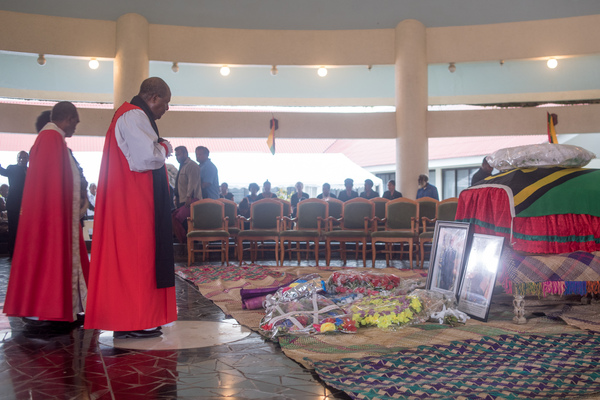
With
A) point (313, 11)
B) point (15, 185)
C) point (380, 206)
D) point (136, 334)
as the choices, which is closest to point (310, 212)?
point (380, 206)

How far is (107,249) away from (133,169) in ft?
1.62

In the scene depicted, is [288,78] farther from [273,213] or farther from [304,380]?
[304,380]

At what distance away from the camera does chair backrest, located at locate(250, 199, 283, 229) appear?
754 centimetres

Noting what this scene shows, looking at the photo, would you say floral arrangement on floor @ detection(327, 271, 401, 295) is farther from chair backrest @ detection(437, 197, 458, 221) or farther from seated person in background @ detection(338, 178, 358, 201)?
seated person in background @ detection(338, 178, 358, 201)

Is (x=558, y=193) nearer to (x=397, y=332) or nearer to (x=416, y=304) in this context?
(x=416, y=304)

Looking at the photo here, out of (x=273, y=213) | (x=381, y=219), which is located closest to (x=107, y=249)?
(x=273, y=213)

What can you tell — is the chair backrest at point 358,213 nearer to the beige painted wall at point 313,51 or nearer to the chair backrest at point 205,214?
the chair backrest at point 205,214

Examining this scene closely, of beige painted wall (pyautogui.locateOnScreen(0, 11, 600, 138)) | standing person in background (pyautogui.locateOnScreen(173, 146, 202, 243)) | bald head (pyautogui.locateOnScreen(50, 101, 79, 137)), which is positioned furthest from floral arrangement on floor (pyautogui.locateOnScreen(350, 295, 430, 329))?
beige painted wall (pyautogui.locateOnScreen(0, 11, 600, 138))

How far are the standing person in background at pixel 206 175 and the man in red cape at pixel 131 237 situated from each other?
4657mm

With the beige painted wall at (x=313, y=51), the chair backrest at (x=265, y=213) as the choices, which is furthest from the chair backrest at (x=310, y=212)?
the beige painted wall at (x=313, y=51)

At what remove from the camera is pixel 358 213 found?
7.52m

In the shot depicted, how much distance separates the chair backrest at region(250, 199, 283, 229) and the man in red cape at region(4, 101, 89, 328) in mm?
3870

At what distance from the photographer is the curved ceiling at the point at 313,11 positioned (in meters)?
9.74

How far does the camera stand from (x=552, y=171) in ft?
13.3
